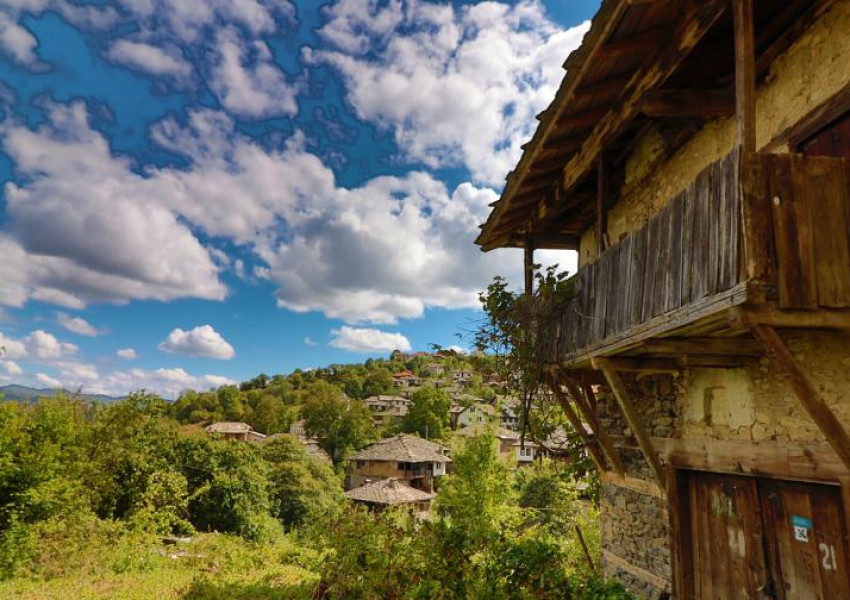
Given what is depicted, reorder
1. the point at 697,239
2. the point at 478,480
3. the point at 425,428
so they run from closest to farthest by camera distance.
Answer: the point at 697,239 → the point at 478,480 → the point at 425,428

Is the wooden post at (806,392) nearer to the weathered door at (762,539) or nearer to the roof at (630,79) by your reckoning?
the weathered door at (762,539)

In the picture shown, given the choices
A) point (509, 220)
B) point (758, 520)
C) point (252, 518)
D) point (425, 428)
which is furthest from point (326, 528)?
point (425, 428)

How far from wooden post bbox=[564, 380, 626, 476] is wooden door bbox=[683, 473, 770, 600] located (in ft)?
4.25

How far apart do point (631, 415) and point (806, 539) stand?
6.00ft

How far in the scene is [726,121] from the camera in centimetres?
537

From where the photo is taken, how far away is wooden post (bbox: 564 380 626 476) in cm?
705

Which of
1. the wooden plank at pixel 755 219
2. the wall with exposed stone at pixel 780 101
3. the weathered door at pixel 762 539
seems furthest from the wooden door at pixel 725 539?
the wall with exposed stone at pixel 780 101

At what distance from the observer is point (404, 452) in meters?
44.9

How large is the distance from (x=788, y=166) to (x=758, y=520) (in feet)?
11.1

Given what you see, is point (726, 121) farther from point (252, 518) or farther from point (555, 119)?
point (252, 518)

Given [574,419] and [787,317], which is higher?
[787,317]

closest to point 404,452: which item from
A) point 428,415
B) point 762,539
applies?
point 428,415

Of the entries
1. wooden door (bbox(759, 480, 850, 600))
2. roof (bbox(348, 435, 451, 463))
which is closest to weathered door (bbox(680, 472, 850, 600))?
wooden door (bbox(759, 480, 850, 600))

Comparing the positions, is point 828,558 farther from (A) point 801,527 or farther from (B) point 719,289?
(B) point 719,289
